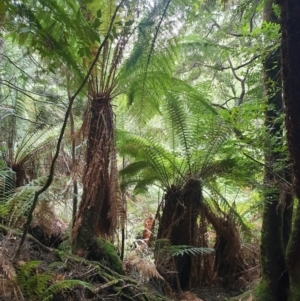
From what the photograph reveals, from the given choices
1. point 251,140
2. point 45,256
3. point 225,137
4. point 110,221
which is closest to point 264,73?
point 251,140

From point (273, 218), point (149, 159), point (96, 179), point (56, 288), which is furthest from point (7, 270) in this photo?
point (149, 159)

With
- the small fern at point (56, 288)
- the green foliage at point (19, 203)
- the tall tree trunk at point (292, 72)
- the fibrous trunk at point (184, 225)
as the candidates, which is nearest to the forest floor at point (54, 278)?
the small fern at point (56, 288)

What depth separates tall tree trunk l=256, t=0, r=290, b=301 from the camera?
264cm

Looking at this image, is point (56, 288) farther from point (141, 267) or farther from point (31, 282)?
point (141, 267)

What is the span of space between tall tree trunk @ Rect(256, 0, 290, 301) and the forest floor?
232 millimetres

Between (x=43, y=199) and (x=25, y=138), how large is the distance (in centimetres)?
188

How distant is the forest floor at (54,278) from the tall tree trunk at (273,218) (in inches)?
9.1

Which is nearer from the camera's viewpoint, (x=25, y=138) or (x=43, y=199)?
(x=43, y=199)

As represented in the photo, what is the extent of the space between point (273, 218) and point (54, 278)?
72.3 inches

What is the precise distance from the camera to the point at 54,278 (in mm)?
2027

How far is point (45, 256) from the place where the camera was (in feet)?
8.10

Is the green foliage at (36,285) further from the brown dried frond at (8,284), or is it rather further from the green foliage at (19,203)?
the green foliage at (19,203)

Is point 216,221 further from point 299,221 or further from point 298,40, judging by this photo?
point 298,40

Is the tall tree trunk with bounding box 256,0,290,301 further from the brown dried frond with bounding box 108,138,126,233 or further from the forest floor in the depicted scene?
the brown dried frond with bounding box 108,138,126,233
